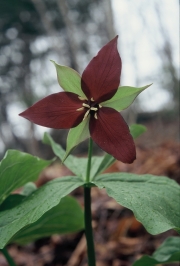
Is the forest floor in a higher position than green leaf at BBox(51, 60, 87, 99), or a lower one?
lower

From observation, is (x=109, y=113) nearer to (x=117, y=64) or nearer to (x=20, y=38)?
(x=117, y=64)

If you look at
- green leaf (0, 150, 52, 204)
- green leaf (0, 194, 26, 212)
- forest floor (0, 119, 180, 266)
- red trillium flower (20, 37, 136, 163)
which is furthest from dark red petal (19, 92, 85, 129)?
forest floor (0, 119, 180, 266)

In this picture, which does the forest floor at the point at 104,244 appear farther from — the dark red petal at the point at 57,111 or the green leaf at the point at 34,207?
the dark red petal at the point at 57,111

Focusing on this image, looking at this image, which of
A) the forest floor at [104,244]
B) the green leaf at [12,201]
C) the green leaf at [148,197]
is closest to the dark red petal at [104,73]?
the green leaf at [148,197]

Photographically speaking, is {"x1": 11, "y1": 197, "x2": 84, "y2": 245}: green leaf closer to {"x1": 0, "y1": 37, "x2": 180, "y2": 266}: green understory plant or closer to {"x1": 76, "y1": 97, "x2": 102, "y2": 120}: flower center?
{"x1": 0, "y1": 37, "x2": 180, "y2": 266}: green understory plant

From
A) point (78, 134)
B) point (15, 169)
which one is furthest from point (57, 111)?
point (15, 169)

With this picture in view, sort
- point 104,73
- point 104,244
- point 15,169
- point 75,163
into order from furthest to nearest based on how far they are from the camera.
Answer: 1. point 104,244
2. point 75,163
3. point 15,169
4. point 104,73

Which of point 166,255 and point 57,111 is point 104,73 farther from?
point 166,255

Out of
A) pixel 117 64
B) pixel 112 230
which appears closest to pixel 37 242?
pixel 112 230
